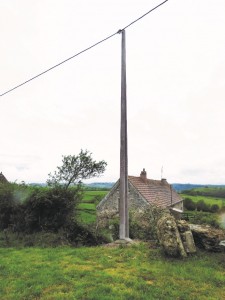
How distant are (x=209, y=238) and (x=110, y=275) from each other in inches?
150

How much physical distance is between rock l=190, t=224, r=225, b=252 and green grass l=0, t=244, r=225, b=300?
30 cm

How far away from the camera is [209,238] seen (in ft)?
30.4

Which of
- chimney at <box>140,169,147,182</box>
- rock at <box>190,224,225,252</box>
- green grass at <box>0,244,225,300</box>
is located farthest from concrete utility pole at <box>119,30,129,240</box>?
chimney at <box>140,169,147,182</box>

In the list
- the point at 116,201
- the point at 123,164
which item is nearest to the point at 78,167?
the point at 116,201

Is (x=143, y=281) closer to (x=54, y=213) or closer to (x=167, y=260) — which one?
(x=167, y=260)

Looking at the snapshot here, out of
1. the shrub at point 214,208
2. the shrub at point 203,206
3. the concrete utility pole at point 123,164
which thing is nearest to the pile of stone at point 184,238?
the concrete utility pole at point 123,164

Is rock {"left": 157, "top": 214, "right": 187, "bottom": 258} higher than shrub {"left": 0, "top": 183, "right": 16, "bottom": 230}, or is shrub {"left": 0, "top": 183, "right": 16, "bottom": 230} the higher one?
shrub {"left": 0, "top": 183, "right": 16, "bottom": 230}

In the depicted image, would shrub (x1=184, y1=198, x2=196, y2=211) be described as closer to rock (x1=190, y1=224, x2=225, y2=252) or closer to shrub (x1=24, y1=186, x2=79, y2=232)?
shrub (x1=24, y1=186, x2=79, y2=232)

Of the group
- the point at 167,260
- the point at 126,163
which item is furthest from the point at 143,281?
the point at 126,163

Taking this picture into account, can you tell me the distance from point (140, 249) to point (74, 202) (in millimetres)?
4720

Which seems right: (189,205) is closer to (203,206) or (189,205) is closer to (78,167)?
(203,206)

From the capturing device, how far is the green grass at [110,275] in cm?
608

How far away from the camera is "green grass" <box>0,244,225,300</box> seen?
6.08m

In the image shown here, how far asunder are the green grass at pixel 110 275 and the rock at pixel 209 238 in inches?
11.8
